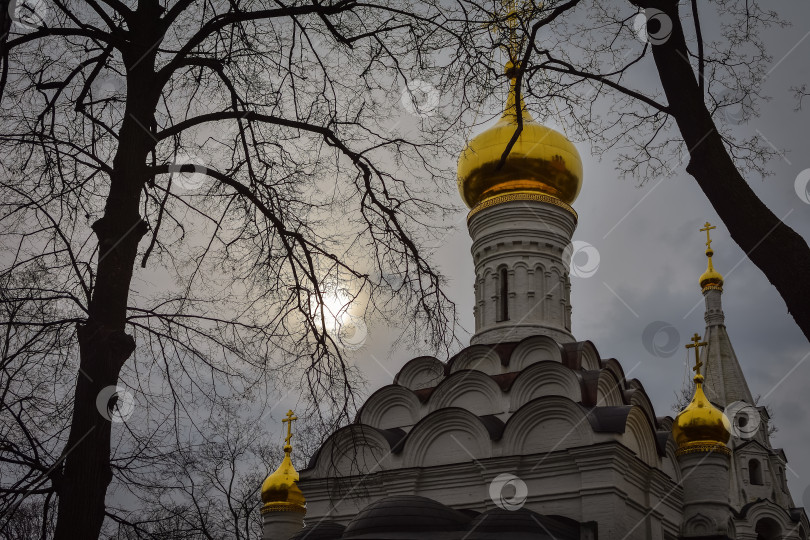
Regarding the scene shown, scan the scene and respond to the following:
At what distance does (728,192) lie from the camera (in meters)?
4.61

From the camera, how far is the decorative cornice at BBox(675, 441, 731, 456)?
14078 mm

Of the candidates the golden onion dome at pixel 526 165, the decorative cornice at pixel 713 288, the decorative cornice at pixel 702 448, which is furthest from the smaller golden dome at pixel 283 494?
the decorative cornice at pixel 713 288


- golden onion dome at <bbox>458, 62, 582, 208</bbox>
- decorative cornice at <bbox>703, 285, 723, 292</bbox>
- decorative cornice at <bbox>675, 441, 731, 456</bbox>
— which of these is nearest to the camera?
decorative cornice at <bbox>675, 441, 731, 456</bbox>

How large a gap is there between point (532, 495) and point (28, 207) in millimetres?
9406

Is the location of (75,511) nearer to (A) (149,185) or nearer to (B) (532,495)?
(A) (149,185)

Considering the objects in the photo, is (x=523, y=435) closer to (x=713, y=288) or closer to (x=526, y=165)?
(x=526, y=165)

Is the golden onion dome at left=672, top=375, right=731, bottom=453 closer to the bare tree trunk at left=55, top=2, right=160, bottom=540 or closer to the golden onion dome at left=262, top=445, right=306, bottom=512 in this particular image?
the golden onion dome at left=262, top=445, right=306, bottom=512

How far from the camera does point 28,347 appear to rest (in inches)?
183

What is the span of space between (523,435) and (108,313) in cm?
951

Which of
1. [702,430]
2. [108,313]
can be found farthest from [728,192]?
[702,430]

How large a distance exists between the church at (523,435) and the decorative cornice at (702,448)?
0.07ft

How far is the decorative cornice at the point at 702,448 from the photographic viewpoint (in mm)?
14078

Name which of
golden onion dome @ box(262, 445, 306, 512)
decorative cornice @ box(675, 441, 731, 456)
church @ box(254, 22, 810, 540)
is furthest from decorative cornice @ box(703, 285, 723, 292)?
golden onion dome @ box(262, 445, 306, 512)

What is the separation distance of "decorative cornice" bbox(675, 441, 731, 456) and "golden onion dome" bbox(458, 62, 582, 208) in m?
5.84
